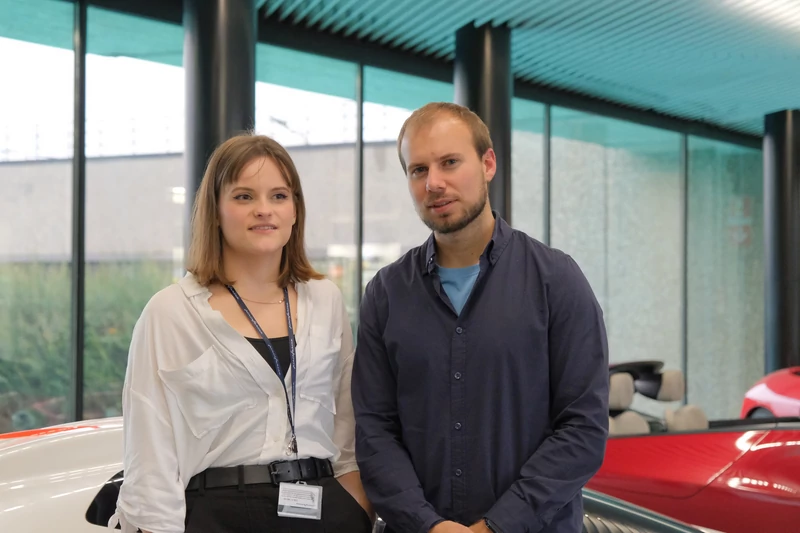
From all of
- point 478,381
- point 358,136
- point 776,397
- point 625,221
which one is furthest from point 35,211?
point 625,221

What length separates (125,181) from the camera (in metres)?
5.64

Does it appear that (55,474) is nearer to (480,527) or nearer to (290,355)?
(290,355)

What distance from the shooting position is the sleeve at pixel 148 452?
5.25 feet

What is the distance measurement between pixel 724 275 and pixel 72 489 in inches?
399

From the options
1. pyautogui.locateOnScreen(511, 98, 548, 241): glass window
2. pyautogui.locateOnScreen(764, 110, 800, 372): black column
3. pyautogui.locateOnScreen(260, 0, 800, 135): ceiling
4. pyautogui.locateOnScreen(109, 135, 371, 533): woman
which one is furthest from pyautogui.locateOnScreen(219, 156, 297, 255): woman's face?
pyautogui.locateOnScreen(764, 110, 800, 372): black column

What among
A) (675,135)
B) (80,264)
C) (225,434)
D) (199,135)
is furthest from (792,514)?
(675,135)

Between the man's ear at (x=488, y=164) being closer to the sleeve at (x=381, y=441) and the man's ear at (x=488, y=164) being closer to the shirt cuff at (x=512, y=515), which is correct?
the sleeve at (x=381, y=441)

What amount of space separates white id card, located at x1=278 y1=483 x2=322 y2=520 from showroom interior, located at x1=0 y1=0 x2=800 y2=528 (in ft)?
4.77

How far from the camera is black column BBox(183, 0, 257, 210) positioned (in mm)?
4867

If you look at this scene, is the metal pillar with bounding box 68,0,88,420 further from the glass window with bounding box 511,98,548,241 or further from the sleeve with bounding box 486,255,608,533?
the glass window with bounding box 511,98,548,241

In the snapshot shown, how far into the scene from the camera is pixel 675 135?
10008 millimetres

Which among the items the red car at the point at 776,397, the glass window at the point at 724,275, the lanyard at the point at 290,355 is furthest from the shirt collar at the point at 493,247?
the glass window at the point at 724,275

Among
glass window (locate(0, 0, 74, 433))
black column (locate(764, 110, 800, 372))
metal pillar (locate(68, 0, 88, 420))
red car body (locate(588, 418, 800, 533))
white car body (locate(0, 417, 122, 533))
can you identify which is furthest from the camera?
black column (locate(764, 110, 800, 372))

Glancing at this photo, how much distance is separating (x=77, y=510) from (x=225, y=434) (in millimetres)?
670
